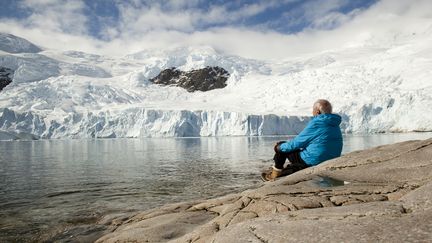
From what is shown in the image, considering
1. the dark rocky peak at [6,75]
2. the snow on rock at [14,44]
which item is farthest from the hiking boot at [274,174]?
the snow on rock at [14,44]

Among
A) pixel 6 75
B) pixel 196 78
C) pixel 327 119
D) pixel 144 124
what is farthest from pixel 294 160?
pixel 196 78

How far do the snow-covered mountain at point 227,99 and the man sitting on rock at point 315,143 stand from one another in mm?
48633

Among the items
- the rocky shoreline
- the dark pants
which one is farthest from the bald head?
the dark pants

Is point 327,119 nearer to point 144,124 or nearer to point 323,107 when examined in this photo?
point 323,107

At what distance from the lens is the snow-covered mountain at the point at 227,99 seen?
180 ft

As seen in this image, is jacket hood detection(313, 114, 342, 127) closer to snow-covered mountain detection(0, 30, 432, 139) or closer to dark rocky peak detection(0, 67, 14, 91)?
snow-covered mountain detection(0, 30, 432, 139)

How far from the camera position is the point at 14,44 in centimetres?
10981

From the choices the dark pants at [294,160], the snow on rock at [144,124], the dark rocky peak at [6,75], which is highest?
the dark rocky peak at [6,75]

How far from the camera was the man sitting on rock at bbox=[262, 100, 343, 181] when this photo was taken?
5.78 meters

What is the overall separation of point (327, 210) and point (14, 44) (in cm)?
12287

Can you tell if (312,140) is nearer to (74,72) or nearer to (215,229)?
(215,229)

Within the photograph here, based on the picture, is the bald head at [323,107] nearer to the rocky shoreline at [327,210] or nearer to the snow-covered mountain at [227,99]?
the rocky shoreline at [327,210]

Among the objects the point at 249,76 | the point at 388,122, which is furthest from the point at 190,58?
Answer: the point at 388,122

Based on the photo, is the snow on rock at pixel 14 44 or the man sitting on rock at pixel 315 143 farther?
the snow on rock at pixel 14 44
